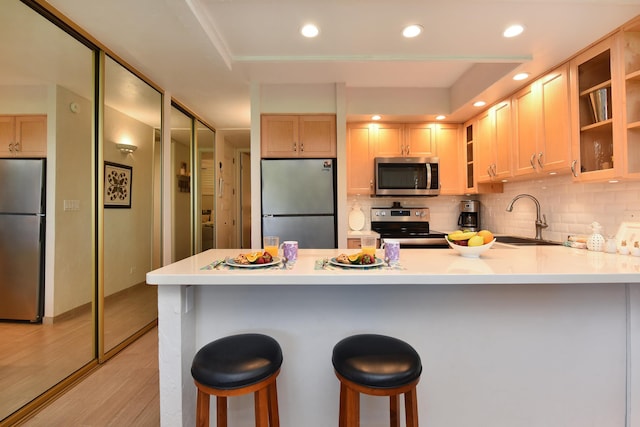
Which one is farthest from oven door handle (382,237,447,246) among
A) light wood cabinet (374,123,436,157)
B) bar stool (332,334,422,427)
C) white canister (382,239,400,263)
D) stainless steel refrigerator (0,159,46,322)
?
stainless steel refrigerator (0,159,46,322)

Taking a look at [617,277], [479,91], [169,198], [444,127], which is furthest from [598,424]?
[169,198]

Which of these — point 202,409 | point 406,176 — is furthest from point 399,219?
point 202,409

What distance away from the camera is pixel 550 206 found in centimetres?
261

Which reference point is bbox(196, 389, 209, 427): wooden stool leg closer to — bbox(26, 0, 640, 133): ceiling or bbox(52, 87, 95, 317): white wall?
bbox(52, 87, 95, 317): white wall

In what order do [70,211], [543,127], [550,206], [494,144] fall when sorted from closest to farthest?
1. [70,211]
2. [543,127]
3. [550,206]
4. [494,144]

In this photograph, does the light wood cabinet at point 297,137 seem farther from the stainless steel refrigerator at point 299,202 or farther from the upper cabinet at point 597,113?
the upper cabinet at point 597,113

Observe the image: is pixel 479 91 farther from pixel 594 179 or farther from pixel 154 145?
pixel 154 145

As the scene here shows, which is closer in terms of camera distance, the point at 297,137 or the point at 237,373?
the point at 237,373

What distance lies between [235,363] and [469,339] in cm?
106

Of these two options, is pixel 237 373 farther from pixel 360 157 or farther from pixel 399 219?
pixel 399 219

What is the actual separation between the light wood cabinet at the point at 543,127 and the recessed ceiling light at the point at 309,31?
6.09 feet

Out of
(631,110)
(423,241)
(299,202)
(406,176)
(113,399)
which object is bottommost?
(113,399)

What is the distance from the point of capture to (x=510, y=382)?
135 centimetres

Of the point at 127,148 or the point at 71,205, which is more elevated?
the point at 127,148
